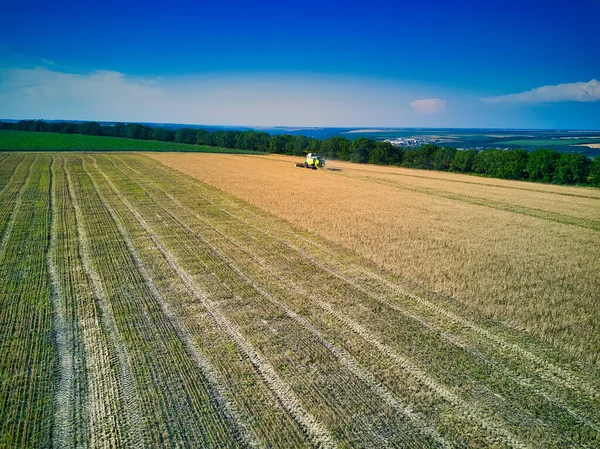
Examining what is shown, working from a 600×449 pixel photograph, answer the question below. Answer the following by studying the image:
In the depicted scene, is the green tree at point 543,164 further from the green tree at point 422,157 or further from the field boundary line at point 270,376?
the field boundary line at point 270,376

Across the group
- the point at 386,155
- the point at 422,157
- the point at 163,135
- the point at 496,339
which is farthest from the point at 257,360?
the point at 163,135

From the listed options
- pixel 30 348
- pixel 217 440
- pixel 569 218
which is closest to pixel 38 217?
pixel 30 348

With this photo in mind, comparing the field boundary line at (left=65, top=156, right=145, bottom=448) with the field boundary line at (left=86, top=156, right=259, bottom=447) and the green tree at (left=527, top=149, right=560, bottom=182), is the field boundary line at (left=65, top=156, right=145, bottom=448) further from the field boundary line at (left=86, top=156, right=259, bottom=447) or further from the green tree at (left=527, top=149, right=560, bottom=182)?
the green tree at (left=527, top=149, right=560, bottom=182)

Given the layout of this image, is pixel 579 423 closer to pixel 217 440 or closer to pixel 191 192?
pixel 217 440

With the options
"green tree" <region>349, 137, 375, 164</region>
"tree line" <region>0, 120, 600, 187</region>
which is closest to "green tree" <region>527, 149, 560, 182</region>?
"tree line" <region>0, 120, 600, 187</region>

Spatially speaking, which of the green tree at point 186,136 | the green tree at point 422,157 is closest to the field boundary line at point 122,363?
the green tree at point 422,157
